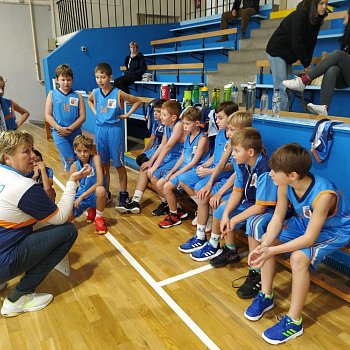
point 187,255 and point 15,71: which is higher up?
point 15,71

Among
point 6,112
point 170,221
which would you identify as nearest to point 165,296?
point 170,221

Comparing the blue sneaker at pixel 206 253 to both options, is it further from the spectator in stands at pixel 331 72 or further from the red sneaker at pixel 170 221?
the spectator in stands at pixel 331 72

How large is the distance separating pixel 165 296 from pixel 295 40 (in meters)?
2.45

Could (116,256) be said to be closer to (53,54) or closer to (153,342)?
(153,342)

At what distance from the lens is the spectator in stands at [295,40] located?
291cm

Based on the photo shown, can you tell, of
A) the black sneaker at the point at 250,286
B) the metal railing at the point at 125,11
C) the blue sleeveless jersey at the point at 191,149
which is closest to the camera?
the black sneaker at the point at 250,286

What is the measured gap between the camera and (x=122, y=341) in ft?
5.31

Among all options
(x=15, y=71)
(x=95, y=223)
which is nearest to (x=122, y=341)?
(x=95, y=223)

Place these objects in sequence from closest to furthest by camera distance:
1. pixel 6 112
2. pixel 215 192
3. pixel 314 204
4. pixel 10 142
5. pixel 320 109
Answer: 1. pixel 314 204
2. pixel 10 142
3. pixel 215 192
4. pixel 320 109
5. pixel 6 112

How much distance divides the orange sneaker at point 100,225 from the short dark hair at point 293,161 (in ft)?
5.27

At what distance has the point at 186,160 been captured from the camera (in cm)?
287

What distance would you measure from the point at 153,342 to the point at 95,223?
141 cm

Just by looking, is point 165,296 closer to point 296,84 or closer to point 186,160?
point 186,160

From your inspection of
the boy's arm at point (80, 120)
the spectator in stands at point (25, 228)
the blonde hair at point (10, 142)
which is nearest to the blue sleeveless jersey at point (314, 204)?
the spectator in stands at point (25, 228)
